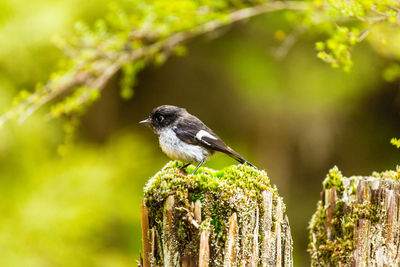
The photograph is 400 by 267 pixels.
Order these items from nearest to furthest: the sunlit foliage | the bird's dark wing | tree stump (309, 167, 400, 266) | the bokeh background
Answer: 1. tree stump (309, 167, 400, 266)
2. the bird's dark wing
3. the sunlit foliage
4. the bokeh background

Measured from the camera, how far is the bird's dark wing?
169 inches

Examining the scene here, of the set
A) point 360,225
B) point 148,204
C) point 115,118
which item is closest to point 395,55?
point 360,225

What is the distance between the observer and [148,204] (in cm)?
298

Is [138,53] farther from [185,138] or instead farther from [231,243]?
[231,243]

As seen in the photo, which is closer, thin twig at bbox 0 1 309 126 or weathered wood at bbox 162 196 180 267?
weathered wood at bbox 162 196 180 267

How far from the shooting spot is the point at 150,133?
10852mm

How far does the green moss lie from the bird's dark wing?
1212 millimetres

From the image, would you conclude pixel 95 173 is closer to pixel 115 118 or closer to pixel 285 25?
pixel 115 118

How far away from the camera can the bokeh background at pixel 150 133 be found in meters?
8.51

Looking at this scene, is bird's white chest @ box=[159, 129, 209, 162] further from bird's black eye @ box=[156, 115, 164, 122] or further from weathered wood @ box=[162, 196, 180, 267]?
weathered wood @ box=[162, 196, 180, 267]

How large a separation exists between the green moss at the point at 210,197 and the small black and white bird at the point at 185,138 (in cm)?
113

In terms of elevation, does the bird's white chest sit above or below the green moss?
above

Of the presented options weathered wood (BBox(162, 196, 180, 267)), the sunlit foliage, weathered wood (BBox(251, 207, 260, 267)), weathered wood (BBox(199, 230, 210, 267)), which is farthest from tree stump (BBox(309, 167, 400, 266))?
the sunlit foliage

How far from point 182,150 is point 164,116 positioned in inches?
17.9
